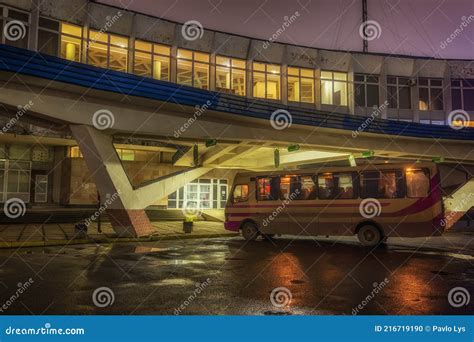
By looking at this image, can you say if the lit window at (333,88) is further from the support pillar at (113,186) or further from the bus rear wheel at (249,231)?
the support pillar at (113,186)

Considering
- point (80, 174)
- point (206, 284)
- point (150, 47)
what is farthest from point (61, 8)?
point (206, 284)

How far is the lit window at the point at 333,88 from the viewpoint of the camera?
109ft

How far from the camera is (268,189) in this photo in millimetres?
18609

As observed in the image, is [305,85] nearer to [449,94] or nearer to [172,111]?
[449,94]

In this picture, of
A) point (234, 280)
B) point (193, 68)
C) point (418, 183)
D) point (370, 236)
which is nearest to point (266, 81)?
point (193, 68)

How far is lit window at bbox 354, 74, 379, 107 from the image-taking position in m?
33.7

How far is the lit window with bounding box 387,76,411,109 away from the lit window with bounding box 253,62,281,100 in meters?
10.00

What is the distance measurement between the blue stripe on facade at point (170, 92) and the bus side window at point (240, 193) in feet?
12.3

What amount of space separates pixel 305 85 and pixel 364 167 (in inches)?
690

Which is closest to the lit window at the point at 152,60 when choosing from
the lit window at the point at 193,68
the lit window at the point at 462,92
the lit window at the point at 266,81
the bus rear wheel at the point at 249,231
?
the lit window at the point at 193,68

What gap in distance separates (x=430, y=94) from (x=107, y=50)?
1039 inches

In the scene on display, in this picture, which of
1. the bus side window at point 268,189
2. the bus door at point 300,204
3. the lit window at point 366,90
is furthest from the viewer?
the lit window at point 366,90

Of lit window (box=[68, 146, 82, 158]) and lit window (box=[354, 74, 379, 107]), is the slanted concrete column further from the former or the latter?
lit window (box=[354, 74, 379, 107])

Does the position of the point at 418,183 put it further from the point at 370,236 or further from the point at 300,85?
the point at 300,85
